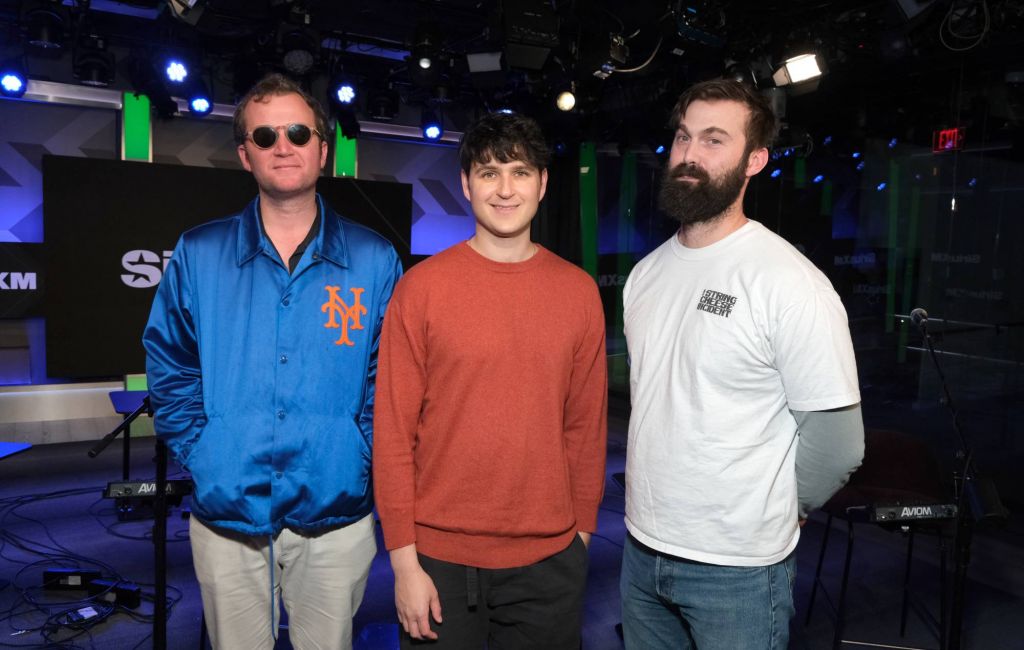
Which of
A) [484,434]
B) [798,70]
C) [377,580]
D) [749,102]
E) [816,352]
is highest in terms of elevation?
[798,70]

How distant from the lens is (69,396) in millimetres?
7234

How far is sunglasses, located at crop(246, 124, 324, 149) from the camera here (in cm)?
191

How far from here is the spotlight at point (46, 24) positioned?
5797 mm

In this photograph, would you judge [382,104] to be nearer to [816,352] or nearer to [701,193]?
[701,193]

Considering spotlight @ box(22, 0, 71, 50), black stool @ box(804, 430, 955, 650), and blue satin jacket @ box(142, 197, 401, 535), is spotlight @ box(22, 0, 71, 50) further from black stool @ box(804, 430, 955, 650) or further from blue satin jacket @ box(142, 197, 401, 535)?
black stool @ box(804, 430, 955, 650)

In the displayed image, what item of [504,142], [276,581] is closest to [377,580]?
[276,581]

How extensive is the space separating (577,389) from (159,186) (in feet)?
22.0

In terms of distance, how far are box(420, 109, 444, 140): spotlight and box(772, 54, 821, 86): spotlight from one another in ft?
14.2

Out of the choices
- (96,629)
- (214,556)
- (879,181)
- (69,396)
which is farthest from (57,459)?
(879,181)

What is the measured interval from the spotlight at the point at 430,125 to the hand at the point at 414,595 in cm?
779

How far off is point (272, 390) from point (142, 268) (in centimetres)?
618

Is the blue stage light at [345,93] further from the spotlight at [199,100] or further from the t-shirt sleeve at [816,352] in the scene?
the t-shirt sleeve at [816,352]

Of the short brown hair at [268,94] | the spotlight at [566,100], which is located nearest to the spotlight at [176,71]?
the spotlight at [566,100]

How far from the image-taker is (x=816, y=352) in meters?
1.59
